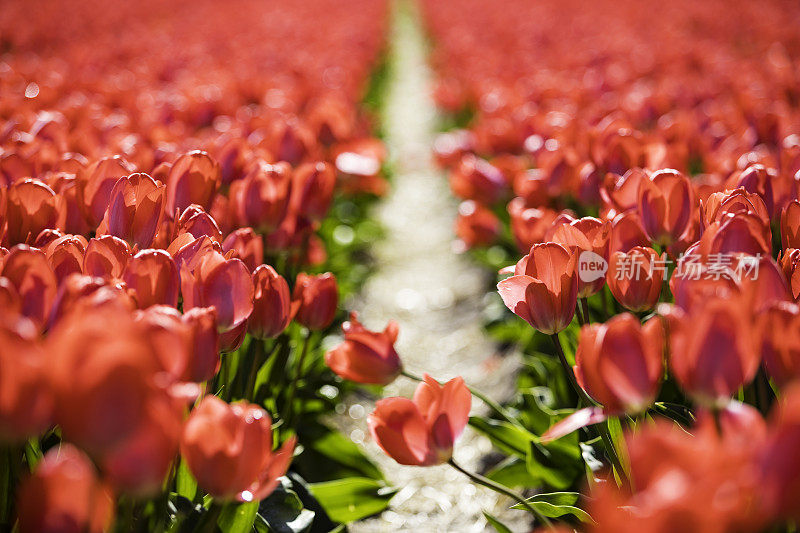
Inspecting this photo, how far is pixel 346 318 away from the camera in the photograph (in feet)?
9.57

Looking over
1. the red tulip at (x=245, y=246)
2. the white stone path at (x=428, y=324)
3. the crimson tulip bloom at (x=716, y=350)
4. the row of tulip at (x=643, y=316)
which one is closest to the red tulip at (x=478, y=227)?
the row of tulip at (x=643, y=316)

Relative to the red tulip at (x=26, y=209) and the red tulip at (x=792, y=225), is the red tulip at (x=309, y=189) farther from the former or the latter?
the red tulip at (x=792, y=225)

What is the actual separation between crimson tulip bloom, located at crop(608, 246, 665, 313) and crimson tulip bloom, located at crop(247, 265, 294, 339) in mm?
532

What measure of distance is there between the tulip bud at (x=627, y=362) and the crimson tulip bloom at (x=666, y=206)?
476 mm

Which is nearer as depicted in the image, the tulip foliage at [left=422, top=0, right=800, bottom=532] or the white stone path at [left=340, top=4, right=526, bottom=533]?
the tulip foliage at [left=422, top=0, right=800, bottom=532]

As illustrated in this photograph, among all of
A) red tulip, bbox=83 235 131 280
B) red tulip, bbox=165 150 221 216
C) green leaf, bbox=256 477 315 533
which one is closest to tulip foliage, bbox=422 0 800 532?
green leaf, bbox=256 477 315 533

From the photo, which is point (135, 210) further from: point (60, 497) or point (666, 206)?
point (666, 206)

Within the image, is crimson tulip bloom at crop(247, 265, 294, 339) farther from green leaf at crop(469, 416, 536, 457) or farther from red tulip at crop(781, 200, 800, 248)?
red tulip at crop(781, 200, 800, 248)

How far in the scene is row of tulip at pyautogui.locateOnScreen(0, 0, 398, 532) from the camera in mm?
642

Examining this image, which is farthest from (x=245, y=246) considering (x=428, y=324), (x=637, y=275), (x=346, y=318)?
(x=428, y=324)

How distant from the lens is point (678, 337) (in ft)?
2.46

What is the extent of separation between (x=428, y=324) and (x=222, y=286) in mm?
2482

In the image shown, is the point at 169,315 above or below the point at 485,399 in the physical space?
above

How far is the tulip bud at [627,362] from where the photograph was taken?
2.66 feet
